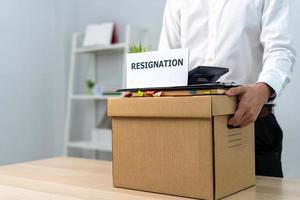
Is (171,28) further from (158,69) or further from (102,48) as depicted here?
(102,48)

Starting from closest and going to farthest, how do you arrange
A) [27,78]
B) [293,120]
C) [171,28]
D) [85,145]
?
[171,28] → [293,120] → [85,145] → [27,78]

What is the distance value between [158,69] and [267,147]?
0.54m

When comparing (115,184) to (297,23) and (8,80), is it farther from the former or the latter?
(8,80)

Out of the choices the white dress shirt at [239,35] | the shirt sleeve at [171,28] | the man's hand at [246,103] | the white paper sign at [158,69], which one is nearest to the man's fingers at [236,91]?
the man's hand at [246,103]

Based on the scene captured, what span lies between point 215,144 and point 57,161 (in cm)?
82

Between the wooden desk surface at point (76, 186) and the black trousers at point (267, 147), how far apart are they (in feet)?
0.47

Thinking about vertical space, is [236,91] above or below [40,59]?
below

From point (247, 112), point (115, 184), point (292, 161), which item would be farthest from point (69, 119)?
point (247, 112)

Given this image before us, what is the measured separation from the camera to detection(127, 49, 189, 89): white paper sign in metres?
0.91

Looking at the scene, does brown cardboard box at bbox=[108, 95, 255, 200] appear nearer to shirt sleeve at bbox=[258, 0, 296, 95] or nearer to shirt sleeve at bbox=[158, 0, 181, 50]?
shirt sleeve at bbox=[258, 0, 296, 95]

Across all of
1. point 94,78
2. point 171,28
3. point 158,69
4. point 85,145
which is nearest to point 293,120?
point 171,28

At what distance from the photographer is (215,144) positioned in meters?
0.85

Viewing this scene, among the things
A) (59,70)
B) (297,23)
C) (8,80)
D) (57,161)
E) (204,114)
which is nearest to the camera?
(204,114)

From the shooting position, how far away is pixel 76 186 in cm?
104
